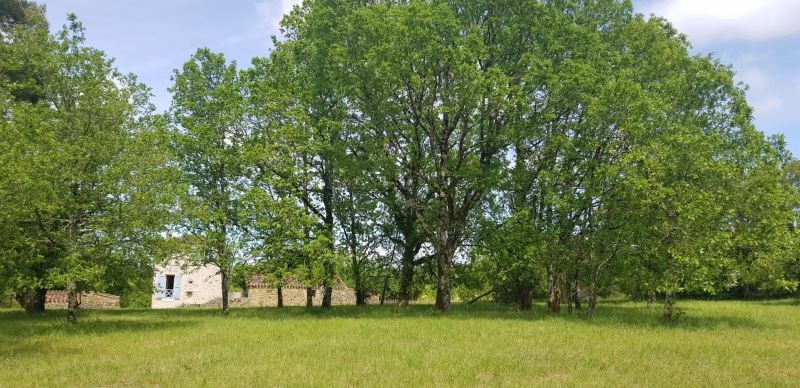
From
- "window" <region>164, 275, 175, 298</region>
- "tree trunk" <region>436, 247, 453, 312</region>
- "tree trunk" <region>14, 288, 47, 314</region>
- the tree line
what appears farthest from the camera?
"window" <region>164, 275, 175, 298</region>

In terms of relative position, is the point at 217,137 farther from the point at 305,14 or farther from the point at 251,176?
the point at 305,14

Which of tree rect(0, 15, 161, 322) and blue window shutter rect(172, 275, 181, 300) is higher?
tree rect(0, 15, 161, 322)

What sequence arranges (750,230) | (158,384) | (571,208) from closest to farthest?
(158,384)
(750,230)
(571,208)

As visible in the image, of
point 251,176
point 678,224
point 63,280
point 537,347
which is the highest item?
point 251,176

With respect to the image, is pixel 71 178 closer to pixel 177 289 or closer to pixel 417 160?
pixel 417 160

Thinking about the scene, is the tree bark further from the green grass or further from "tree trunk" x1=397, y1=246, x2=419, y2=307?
the green grass

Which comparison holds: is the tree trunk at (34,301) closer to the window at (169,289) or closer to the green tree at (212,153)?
the green tree at (212,153)

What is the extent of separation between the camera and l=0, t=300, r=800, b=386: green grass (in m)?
10.3

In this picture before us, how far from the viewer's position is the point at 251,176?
92.6ft

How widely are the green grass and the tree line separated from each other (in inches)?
115

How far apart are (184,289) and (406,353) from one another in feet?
149

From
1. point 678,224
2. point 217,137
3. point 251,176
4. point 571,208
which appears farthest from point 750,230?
point 217,137

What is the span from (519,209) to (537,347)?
41.1 feet

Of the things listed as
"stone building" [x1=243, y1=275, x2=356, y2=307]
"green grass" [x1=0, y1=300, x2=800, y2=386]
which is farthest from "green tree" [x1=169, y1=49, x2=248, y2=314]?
"stone building" [x1=243, y1=275, x2=356, y2=307]
